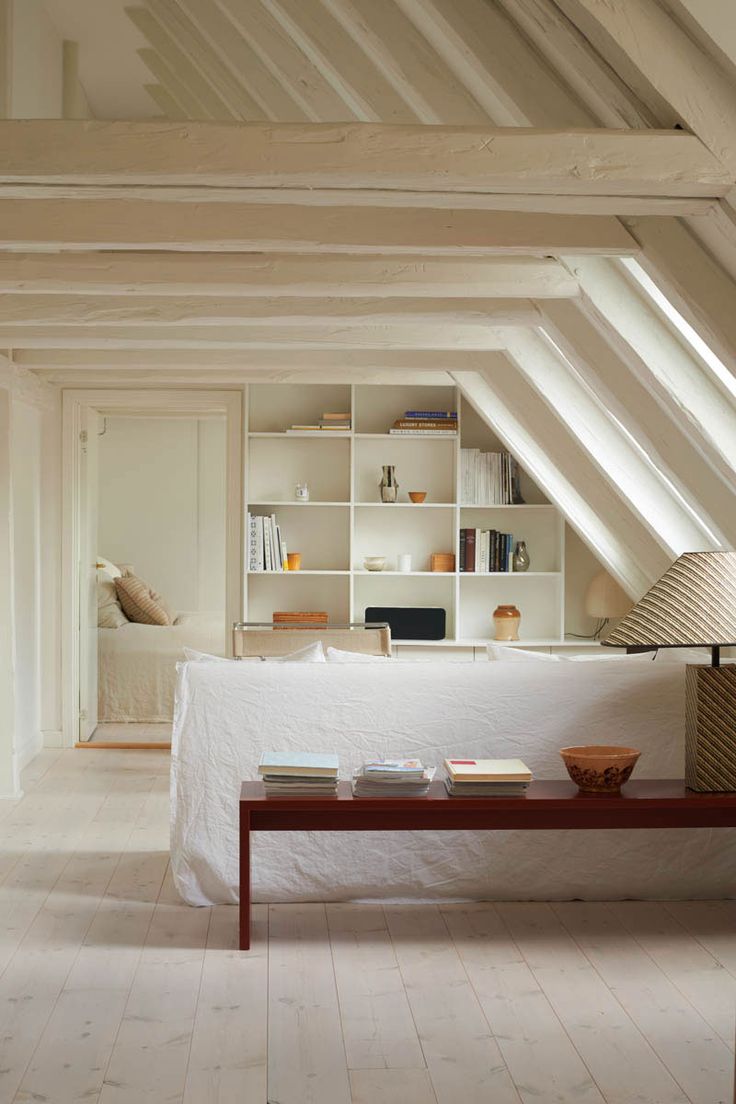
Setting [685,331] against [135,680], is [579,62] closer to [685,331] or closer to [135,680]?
[685,331]

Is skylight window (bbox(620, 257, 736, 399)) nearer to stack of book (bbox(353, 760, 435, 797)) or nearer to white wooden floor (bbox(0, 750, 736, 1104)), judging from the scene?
stack of book (bbox(353, 760, 435, 797))

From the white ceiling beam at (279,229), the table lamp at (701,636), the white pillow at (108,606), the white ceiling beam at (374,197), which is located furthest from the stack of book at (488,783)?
the white pillow at (108,606)

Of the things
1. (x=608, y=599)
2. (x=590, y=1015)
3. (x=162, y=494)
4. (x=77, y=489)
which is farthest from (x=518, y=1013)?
(x=162, y=494)

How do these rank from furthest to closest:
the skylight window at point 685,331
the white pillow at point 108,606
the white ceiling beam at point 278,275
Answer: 1. the white pillow at point 108,606
2. the white ceiling beam at point 278,275
3. the skylight window at point 685,331

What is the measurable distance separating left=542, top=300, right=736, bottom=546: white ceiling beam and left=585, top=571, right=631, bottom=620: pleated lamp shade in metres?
2.41

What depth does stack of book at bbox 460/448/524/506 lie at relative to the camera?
698cm

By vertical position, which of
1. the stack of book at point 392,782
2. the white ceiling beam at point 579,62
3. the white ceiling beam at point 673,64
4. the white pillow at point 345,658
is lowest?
the stack of book at point 392,782

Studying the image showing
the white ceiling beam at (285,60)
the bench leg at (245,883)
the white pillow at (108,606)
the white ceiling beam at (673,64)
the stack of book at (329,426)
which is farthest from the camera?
the white pillow at (108,606)

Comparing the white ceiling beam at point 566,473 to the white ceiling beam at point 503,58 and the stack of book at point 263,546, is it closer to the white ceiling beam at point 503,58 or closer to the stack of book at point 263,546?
the stack of book at point 263,546

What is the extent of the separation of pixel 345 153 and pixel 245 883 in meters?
2.08

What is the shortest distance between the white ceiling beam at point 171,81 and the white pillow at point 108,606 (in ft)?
11.6

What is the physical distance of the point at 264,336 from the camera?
16.4ft

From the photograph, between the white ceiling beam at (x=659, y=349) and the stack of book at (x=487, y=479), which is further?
the stack of book at (x=487, y=479)

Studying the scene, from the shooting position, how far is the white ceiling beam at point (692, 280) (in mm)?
2951
